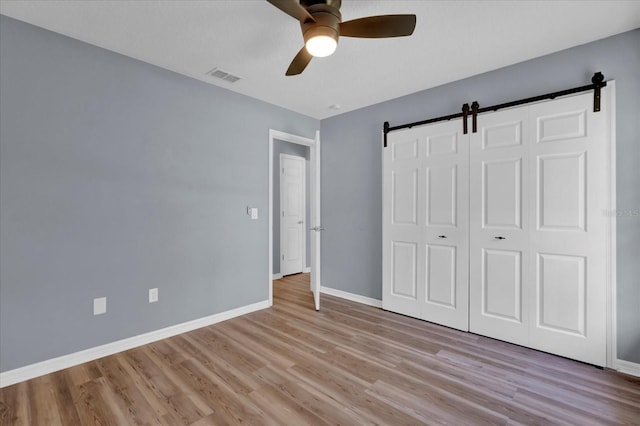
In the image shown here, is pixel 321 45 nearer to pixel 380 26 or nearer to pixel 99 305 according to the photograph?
pixel 380 26

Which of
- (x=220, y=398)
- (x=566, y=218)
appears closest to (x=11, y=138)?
(x=220, y=398)

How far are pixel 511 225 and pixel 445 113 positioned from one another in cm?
134

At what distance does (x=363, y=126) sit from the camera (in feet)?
13.3

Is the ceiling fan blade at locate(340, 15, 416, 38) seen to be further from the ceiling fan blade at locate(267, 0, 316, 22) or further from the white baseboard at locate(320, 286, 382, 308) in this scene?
the white baseboard at locate(320, 286, 382, 308)

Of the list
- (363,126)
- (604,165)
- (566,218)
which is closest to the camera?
(604,165)

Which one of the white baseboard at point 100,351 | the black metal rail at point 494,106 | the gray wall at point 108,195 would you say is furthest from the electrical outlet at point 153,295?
the black metal rail at point 494,106

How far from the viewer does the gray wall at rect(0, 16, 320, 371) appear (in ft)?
7.24

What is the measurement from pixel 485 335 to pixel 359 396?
163 cm

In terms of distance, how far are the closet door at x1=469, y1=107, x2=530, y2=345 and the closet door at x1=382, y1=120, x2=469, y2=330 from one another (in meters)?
0.10

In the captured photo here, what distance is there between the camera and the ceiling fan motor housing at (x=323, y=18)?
177 cm

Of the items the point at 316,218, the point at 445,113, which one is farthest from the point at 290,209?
the point at 445,113

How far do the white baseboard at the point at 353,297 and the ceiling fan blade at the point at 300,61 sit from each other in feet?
9.37

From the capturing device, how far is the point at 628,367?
2303 millimetres

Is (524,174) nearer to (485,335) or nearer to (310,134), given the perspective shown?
(485,335)
